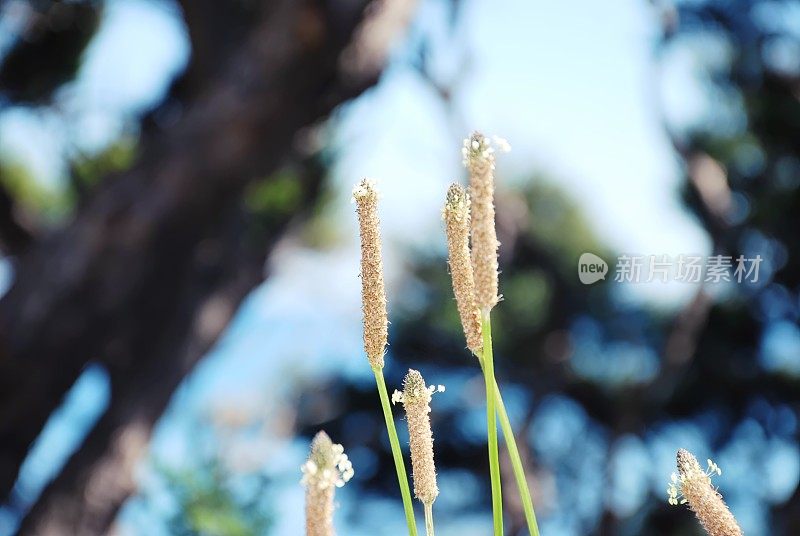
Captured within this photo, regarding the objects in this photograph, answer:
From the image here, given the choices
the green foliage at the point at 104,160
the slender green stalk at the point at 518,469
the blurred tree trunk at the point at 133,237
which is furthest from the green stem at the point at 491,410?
the green foliage at the point at 104,160

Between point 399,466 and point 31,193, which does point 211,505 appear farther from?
point 399,466

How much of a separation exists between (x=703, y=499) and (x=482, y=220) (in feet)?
0.46

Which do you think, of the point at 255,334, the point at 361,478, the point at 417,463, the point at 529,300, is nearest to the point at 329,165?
the point at 255,334

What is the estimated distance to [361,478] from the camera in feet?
16.6

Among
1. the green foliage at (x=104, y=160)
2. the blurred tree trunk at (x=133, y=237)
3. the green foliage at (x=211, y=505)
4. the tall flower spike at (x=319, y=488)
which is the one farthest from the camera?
the green foliage at (x=104, y=160)

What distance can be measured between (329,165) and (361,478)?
6.55 feet

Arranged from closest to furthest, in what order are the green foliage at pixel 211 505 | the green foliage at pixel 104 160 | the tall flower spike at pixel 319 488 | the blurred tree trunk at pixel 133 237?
1. the tall flower spike at pixel 319 488
2. the green foliage at pixel 211 505
3. the blurred tree trunk at pixel 133 237
4. the green foliage at pixel 104 160

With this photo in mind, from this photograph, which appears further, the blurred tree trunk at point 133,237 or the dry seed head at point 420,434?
the blurred tree trunk at point 133,237

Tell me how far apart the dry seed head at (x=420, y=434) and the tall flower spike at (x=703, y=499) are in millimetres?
106

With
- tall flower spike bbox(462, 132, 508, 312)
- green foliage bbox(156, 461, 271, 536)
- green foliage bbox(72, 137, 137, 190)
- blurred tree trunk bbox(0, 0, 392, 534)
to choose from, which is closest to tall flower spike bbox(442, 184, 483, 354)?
tall flower spike bbox(462, 132, 508, 312)

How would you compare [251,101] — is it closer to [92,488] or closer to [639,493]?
[92,488]

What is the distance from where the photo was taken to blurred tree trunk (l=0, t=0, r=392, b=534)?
2555mm

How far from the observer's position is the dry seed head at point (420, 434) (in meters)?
0.40

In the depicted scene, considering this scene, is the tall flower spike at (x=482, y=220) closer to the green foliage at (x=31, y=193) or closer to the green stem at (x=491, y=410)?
the green stem at (x=491, y=410)
